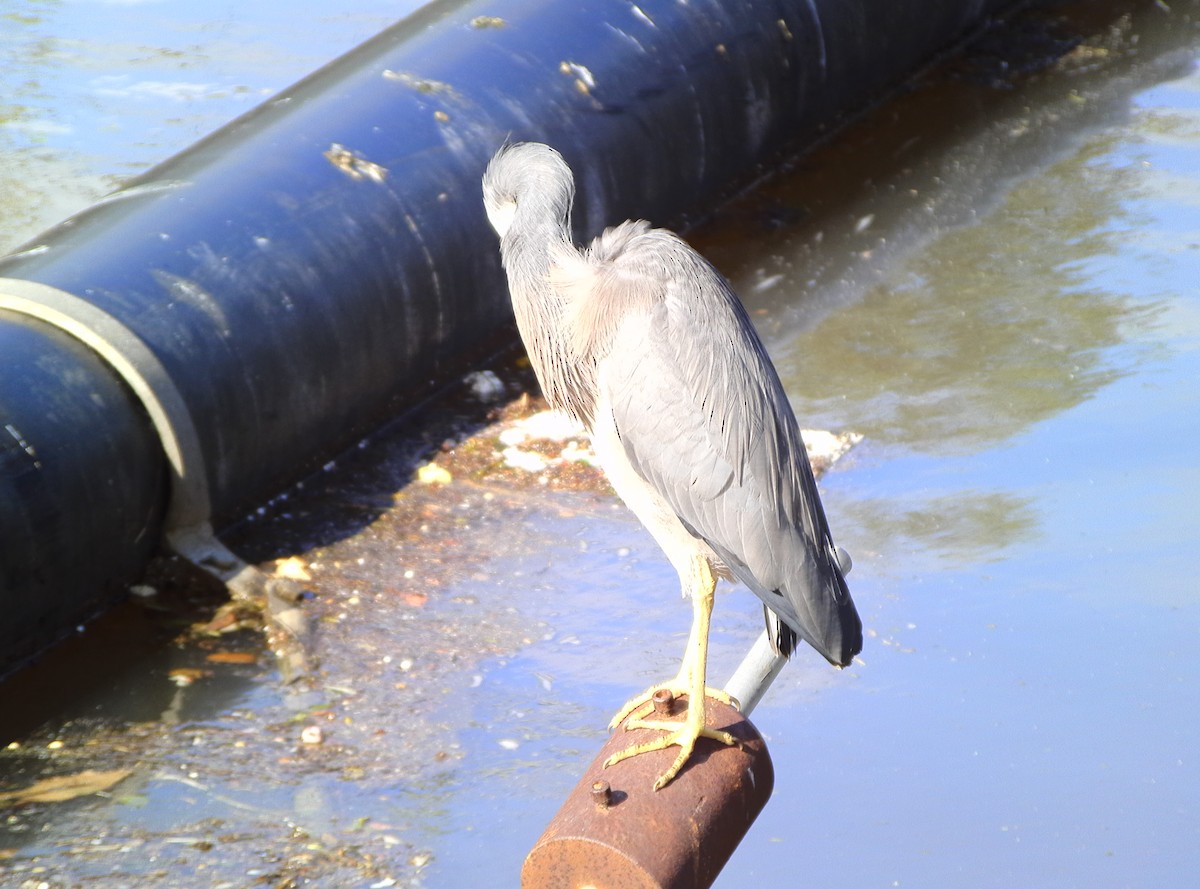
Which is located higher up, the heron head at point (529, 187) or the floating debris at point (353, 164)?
the heron head at point (529, 187)

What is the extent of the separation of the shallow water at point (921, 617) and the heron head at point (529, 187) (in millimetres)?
1513

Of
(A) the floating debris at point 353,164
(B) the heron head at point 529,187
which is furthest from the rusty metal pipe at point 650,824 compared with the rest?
(A) the floating debris at point 353,164

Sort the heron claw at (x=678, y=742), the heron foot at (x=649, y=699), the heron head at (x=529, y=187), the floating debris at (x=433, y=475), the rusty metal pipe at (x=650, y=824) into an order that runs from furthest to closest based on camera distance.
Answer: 1. the floating debris at (x=433, y=475)
2. the heron head at (x=529, y=187)
3. the heron foot at (x=649, y=699)
4. the heron claw at (x=678, y=742)
5. the rusty metal pipe at (x=650, y=824)

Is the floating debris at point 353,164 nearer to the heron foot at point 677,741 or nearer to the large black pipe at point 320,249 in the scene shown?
the large black pipe at point 320,249

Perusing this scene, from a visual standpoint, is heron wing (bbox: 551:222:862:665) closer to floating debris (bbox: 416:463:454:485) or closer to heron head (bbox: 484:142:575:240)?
heron head (bbox: 484:142:575:240)

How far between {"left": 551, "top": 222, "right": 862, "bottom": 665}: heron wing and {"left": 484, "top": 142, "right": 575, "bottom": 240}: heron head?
13.3 inches

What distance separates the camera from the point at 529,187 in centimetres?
342

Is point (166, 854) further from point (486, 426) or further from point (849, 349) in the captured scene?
point (849, 349)

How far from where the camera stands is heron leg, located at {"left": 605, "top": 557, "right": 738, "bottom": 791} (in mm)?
2641

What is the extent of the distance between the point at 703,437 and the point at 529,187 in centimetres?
82

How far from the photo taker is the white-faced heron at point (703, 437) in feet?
9.88

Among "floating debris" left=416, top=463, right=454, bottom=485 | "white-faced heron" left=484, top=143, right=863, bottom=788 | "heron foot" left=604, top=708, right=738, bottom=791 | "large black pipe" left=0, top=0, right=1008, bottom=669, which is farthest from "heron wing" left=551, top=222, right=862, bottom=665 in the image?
"floating debris" left=416, top=463, right=454, bottom=485

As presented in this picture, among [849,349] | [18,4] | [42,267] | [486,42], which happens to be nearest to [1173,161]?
[849,349]

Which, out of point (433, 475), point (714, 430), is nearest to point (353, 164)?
point (433, 475)
